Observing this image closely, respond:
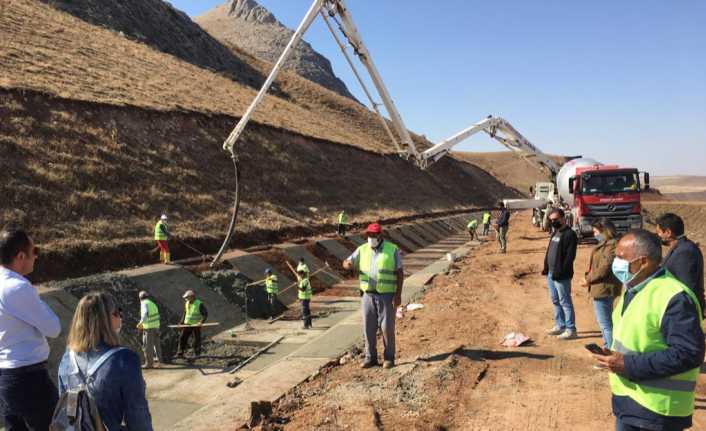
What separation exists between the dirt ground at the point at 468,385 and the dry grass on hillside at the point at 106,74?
20.4 meters

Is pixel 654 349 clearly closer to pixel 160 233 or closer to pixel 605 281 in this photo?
pixel 605 281

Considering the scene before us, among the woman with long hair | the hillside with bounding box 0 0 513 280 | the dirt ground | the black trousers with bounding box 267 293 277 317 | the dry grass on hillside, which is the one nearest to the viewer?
the woman with long hair

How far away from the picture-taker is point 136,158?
69.6ft

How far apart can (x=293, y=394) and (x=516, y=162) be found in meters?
98.0

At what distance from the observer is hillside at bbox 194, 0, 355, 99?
393 ft

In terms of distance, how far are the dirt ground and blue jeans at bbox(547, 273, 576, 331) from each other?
0.31 metres

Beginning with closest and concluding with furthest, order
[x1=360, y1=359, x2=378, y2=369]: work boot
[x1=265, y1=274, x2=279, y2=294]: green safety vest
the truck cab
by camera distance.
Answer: [x1=360, y1=359, x2=378, y2=369]: work boot, [x1=265, y1=274, x2=279, y2=294]: green safety vest, the truck cab

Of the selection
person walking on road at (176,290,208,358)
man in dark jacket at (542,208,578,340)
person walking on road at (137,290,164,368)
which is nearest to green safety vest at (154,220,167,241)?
person walking on road at (176,290,208,358)

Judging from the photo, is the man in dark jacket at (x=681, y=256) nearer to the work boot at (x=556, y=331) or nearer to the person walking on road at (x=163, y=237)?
the work boot at (x=556, y=331)

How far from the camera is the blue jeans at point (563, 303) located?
7.62 m

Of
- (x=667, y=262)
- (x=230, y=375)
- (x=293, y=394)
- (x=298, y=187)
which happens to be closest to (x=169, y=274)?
(x=230, y=375)

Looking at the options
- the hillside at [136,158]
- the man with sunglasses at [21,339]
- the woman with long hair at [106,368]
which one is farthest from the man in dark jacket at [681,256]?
the hillside at [136,158]

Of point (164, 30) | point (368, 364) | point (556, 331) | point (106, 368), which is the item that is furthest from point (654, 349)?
point (164, 30)

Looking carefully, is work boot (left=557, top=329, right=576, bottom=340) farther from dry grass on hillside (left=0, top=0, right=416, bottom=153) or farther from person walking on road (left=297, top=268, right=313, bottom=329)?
dry grass on hillside (left=0, top=0, right=416, bottom=153)
